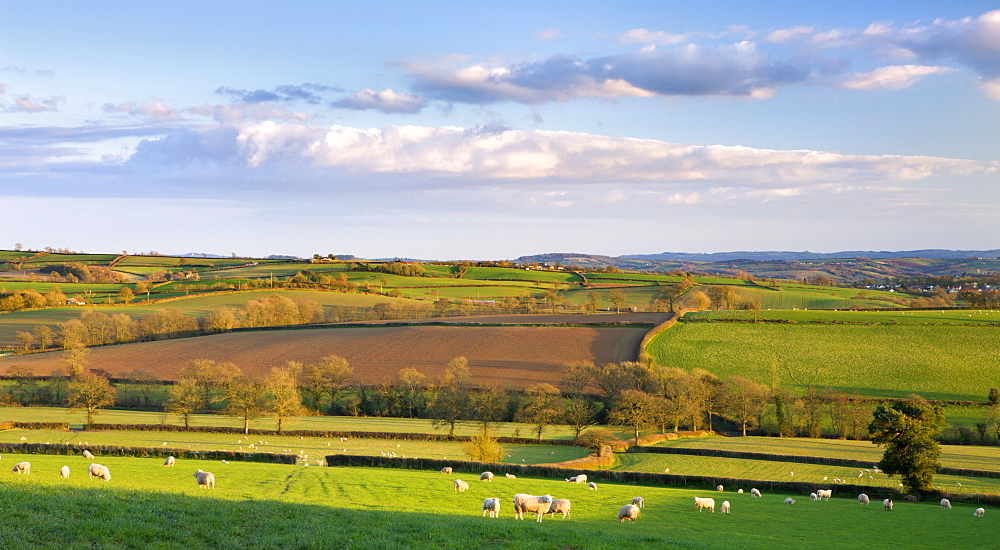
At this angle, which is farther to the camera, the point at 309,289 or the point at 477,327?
the point at 309,289

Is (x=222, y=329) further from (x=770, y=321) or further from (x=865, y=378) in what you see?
(x=865, y=378)

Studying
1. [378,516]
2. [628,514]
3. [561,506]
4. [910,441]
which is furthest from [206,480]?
[910,441]

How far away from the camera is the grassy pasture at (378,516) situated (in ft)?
49.0

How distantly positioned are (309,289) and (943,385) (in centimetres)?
11982

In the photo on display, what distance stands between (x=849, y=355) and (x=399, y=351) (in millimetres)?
56975

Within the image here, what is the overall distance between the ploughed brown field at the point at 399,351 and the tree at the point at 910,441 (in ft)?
136

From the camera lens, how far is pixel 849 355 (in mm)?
83688

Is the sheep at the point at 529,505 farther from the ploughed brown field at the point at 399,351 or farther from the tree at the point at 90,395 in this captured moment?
the ploughed brown field at the point at 399,351

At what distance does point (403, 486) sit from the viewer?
28.7m

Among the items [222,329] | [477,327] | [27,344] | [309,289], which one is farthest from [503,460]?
[309,289]

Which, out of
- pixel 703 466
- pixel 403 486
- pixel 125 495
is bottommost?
pixel 703 466

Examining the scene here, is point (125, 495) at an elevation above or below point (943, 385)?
above

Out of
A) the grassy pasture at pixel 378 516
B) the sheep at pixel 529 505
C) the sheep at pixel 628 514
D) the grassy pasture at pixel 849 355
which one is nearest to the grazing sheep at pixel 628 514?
the sheep at pixel 628 514

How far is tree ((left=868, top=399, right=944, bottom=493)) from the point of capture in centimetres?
3578
